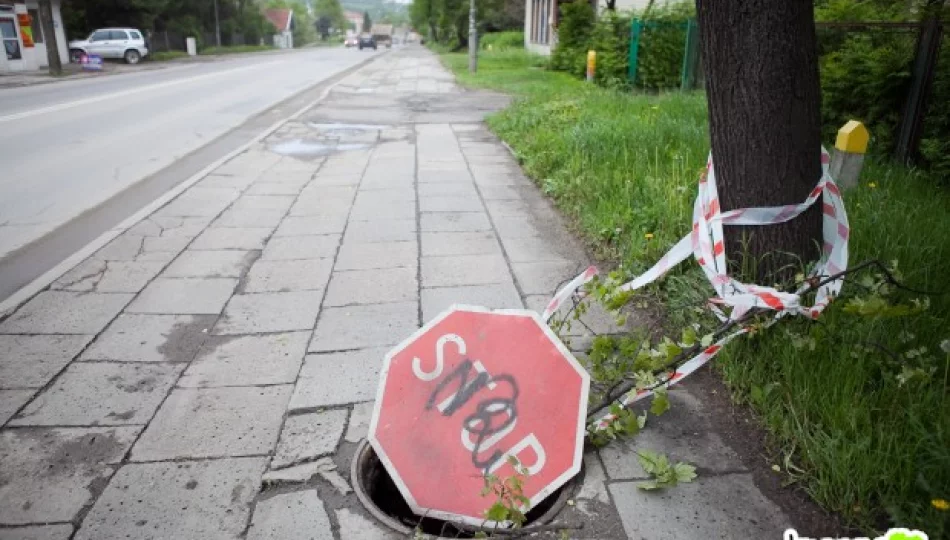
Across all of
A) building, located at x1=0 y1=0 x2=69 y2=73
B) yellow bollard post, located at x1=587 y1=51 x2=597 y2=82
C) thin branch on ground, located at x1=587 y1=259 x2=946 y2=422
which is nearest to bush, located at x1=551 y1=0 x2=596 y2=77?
yellow bollard post, located at x1=587 y1=51 x2=597 y2=82

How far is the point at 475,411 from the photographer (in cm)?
260

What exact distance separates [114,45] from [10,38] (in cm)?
732

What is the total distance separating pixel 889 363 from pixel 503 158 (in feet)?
21.6

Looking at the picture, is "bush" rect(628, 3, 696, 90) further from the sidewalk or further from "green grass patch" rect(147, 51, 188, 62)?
"green grass patch" rect(147, 51, 188, 62)

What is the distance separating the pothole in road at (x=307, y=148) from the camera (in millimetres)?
9180

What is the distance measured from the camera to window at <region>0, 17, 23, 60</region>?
2556 cm

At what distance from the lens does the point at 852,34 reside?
23.1ft

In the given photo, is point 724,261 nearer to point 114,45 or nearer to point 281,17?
point 114,45

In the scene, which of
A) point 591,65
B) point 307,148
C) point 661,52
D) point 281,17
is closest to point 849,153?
point 307,148

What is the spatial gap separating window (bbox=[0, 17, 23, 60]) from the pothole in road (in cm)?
2317

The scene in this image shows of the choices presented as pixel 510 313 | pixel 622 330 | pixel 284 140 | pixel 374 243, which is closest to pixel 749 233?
pixel 622 330

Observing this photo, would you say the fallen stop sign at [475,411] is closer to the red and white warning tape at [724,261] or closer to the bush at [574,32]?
the red and white warning tape at [724,261]

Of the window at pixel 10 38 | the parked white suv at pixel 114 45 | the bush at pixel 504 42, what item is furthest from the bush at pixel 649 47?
the parked white suv at pixel 114 45

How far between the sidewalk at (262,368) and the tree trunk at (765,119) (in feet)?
2.98
